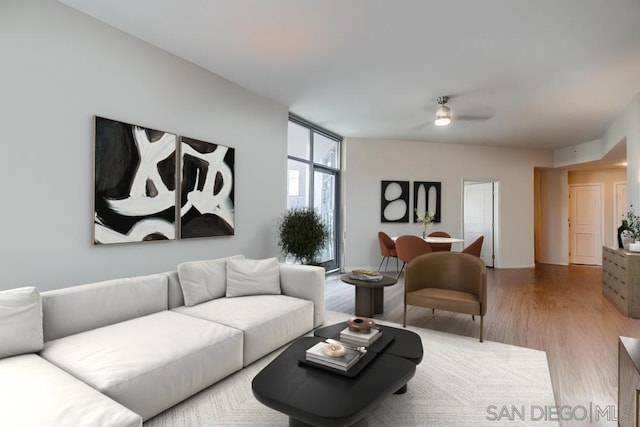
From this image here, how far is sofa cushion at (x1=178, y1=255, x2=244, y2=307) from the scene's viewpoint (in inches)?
113

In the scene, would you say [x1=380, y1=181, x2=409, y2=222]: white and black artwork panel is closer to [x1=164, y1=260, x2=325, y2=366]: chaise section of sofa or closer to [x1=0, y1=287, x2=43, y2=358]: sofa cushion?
[x1=164, y1=260, x2=325, y2=366]: chaise section of sofa

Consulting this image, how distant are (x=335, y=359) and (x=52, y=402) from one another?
1268 millimetres

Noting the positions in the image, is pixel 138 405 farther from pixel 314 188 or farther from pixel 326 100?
pixel 314 188

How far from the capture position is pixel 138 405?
1783 mm

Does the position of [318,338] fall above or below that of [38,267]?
below

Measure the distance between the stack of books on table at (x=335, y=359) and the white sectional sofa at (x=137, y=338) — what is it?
0.74 metres

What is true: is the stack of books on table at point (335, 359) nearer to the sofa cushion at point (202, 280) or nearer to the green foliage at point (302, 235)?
the sofa cushion at point (202, 280)

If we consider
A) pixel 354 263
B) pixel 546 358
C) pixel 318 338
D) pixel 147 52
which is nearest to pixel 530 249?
pixel 354 263

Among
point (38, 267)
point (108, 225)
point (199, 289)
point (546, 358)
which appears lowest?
point (546, 358)

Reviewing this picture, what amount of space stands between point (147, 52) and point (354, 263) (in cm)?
498

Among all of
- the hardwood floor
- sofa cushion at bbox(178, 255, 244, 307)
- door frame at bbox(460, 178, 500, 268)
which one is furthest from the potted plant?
sofa cushion at bbox(178, 255, 244, 307)

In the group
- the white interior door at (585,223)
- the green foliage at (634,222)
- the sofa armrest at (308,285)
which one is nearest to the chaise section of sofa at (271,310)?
the sofa armrest at (308,285)

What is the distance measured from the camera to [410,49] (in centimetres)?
316

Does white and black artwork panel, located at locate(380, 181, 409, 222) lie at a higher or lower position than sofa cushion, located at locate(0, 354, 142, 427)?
higher
